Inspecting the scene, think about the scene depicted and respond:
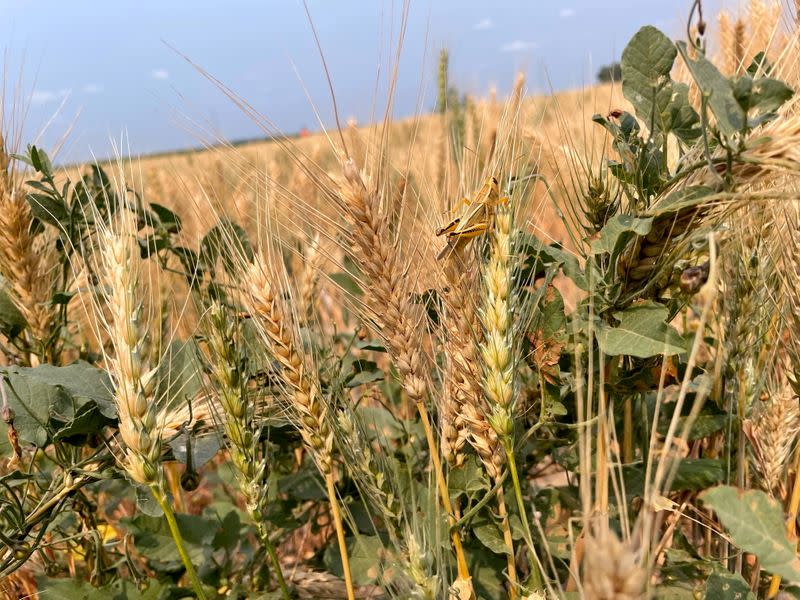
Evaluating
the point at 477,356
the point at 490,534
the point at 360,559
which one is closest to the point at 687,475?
the point at 490,534

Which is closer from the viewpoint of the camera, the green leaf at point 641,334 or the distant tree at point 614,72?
the green leaf at point 641,334

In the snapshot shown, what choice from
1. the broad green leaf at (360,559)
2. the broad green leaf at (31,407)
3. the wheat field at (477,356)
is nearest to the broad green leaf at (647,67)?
the wheat field at (477,356)

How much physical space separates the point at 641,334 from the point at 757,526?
0.81 feet

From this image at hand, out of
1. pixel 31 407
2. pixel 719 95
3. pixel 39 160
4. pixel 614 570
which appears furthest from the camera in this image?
pixel 39 160

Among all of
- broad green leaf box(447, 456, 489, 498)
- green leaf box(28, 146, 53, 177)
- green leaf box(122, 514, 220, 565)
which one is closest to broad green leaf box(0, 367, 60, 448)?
green leaf box(122, 514, 220, 565)

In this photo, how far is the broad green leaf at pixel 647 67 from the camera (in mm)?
786

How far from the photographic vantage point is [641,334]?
793 millimetres

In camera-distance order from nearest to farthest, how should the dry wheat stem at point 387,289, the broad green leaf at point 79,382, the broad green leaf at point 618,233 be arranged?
the broad green leaf at point 618,233 → the dry wheat stem at point 387,289 → the broad green leaf at point 79,382

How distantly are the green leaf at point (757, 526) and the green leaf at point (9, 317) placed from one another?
1297 mm

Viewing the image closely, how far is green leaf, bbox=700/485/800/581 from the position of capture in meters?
0.64

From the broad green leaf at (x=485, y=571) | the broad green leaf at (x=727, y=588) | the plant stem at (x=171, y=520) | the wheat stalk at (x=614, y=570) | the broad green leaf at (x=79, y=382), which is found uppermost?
the broad green leaf at (x=79, y=382)

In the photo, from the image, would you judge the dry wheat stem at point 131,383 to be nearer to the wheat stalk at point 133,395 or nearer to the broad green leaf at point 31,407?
the wheat stalk at point 133,395

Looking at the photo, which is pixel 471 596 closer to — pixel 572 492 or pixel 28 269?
pixel 572 492

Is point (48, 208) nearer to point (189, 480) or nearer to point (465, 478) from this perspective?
point (189, 480)
